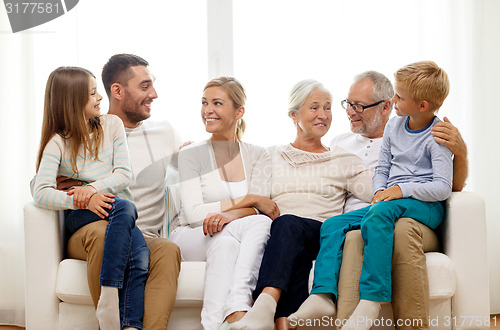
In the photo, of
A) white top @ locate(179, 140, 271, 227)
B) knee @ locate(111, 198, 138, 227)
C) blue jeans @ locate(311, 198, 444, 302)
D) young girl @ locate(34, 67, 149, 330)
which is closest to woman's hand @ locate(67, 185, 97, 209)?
young girl @ locate(34, 67, 149, 330)

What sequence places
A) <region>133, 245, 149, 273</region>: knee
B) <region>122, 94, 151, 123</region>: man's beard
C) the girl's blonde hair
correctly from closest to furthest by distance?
1. <region>133, 245, 149, 273</region>: knee
2. the girl's blonde hair
3. <region>122, 94, 151, 123</region>: man's beard

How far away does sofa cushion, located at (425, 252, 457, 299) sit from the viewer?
208cm

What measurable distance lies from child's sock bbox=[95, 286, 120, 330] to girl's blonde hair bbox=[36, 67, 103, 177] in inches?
22.0

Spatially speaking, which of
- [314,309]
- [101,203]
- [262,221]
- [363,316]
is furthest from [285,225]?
[101,203]

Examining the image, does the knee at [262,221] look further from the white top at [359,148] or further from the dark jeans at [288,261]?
the white top at [359,148]

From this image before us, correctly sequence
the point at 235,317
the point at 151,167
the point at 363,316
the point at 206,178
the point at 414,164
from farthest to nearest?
the point at 151,167 → the point at 206,178 → the point at 414,164 → the point at 235,317 → the point at 363,316

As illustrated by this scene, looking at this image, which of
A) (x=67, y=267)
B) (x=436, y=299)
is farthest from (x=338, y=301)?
(x=67, y=267)

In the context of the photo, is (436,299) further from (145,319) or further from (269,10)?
(269,10)

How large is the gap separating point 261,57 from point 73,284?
1.67 meters

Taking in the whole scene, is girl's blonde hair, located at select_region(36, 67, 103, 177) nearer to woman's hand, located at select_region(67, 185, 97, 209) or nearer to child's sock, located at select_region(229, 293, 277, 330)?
woman's hand, located at select_region(67, 185, 97, 209)

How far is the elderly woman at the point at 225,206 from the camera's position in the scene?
2104 millimetres

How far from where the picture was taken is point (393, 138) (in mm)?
2340

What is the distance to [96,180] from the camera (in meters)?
2.31

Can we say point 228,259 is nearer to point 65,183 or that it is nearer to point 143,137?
point 65,183
